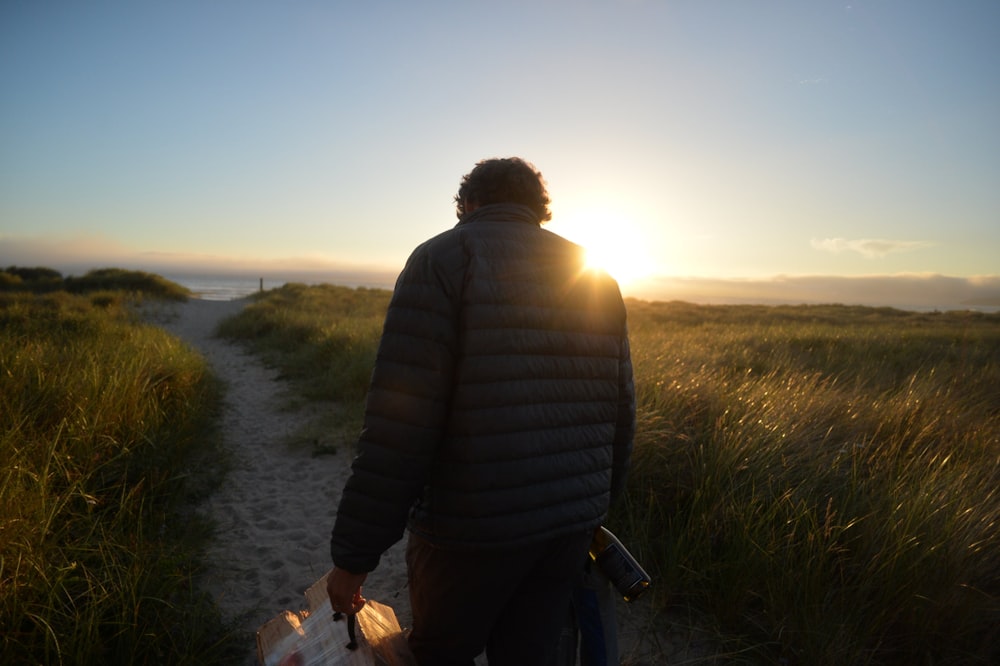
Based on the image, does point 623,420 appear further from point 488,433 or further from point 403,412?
point 403,412

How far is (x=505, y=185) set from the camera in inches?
59.1

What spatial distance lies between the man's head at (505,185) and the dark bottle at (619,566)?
1124 millimetres

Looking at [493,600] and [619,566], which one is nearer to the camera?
[493,600]


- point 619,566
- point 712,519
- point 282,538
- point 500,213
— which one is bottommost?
point 282,538

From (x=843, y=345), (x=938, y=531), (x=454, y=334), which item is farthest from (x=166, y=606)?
(x=843, y=345)

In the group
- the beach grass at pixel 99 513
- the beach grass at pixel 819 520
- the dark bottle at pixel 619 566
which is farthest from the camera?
the beach grass at pixel 819 520

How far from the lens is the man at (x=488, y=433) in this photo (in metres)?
1.28

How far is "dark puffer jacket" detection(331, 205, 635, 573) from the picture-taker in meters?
1.27

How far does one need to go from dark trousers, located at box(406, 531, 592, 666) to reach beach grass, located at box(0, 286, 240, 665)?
137cm

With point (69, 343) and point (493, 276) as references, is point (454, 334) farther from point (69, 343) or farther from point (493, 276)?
point (69, 343)

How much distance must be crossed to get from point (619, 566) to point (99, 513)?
2.81 m

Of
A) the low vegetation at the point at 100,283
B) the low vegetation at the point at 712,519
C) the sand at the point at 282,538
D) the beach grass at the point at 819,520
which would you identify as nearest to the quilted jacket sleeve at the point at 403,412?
the low vegetation at the point at 712,519

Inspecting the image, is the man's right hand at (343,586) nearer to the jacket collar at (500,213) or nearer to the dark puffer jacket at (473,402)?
the dark puffer jacket at (473,402)

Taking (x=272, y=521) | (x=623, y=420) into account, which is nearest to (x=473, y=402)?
(x=623, y=420)
